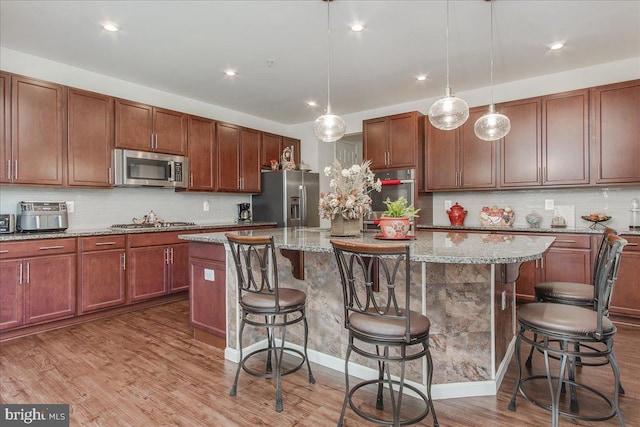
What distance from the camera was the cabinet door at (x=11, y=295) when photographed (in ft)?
10.0

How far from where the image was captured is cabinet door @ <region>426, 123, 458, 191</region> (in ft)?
15.3

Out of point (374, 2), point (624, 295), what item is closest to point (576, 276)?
point (624, 295)

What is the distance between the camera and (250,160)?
564cm

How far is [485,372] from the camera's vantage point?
212 centimetres

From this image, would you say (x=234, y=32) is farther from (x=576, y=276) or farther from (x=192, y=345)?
(x=576, y=276)

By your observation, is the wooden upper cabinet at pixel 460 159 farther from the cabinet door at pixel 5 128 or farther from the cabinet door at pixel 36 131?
the cabinet door at pixel 5 128

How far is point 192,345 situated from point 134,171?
7.56 feet

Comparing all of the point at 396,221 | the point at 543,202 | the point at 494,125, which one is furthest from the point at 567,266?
the point at 396,221

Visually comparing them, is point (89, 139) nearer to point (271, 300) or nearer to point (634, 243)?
point (271, 300)

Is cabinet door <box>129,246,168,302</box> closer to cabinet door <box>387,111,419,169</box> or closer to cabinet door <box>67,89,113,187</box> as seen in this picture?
cabinet door <box>67,89,113,187</box>

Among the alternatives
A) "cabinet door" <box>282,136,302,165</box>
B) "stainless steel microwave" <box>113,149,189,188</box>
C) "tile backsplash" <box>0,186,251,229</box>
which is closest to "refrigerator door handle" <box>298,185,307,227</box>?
"cabinet door" <box>282,136,302,165</box>

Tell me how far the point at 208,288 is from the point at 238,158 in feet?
9.80

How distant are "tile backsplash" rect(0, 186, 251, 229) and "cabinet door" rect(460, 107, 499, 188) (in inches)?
142

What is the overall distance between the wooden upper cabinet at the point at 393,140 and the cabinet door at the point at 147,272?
310 cm
